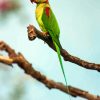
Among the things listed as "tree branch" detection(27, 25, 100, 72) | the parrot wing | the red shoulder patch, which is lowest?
"tree branch" detection(27, 25, 100, 72)

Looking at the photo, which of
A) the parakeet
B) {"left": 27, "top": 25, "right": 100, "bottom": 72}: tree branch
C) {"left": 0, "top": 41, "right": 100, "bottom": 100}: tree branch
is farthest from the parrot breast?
{"left": 0, "top": 41, "right": 100, "bottom": 100}: tree branch

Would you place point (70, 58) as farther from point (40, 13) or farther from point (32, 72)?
point (32, 72)

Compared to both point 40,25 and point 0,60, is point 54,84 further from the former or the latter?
point 40,25

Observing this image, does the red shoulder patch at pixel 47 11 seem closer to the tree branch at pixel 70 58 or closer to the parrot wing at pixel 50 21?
the parrot wing at pixel 50 21

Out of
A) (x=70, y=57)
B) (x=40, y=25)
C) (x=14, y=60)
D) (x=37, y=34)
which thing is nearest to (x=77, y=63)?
(x=70, y=57)

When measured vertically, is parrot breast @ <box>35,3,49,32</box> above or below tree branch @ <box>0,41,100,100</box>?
above

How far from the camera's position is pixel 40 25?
107 centimetres

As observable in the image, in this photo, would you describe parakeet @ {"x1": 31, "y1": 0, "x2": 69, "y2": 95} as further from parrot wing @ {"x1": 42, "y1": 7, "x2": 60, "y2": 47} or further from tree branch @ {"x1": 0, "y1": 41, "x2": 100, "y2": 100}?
tree branch @ {"x1": 0, "y1": 41, "x2": 100, "y2": 100}

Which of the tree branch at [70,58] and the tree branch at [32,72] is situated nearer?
the tree branch at [32,72]

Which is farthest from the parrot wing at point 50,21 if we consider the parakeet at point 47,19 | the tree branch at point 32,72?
the tree branch at point 32,72

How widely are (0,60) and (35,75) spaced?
0.07 m

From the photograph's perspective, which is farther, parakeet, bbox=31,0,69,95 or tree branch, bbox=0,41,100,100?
parakeet, bbox=31,0,69,95

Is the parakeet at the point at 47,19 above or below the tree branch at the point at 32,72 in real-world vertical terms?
above

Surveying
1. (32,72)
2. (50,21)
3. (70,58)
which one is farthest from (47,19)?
(32,72)
